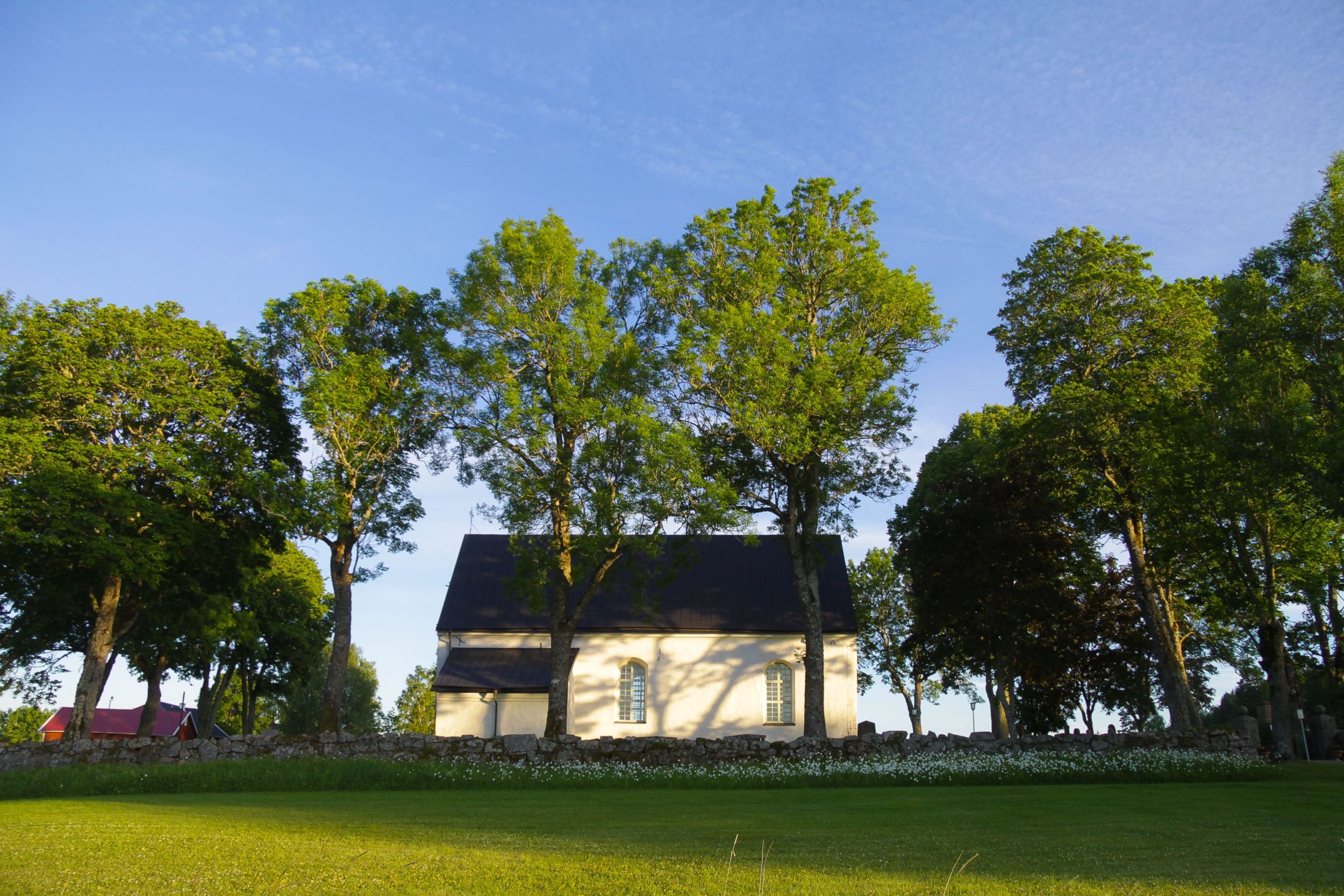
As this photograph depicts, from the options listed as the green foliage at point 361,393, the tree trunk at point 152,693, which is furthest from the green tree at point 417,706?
the green foliage at point 361,393

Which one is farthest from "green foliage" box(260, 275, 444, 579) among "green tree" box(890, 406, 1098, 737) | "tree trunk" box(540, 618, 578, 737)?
"green tree" box(890, 406, 1098, 737)

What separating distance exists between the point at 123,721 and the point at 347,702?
29.4 m

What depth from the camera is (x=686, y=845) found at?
8523mm

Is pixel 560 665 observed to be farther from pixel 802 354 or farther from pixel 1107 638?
pixel 1107 638

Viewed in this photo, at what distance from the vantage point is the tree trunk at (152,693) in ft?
125

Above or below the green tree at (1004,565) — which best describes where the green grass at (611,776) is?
below

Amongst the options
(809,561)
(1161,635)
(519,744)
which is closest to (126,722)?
(519,744)

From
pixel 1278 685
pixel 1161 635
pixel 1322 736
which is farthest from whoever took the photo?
pixel 1322 736

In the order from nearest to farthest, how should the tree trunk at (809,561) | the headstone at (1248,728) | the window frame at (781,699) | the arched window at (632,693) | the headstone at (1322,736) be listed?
the headstone at (1248,728)
the tree trunk at (809,561)
the headstone at (1322,736)
the window frame at (781,699)
the arched window at (632,693)

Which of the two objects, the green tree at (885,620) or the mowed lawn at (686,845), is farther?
the green tree at (885,620)

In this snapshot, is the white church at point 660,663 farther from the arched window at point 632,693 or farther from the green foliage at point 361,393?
the green foliage at point 361,393

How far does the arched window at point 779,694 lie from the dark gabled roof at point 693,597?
58.5 inches

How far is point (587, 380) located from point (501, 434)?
2.89 m

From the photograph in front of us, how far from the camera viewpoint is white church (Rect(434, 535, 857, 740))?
31.6m
